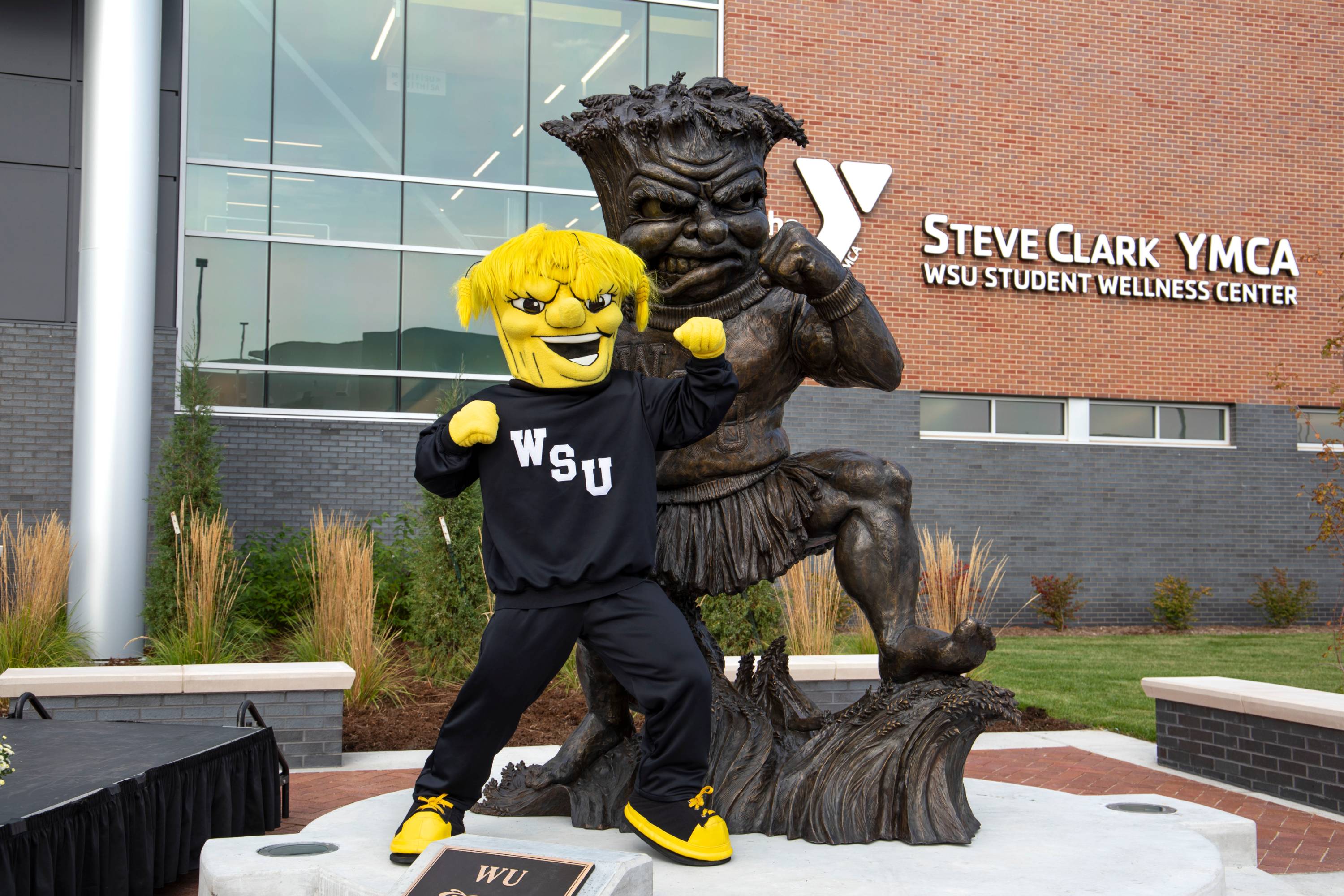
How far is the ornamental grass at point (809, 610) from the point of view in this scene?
8781 millimetres

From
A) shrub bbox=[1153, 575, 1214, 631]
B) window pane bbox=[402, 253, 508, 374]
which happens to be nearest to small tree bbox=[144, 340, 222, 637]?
window pane bbox=[402, 253, 508, 374]

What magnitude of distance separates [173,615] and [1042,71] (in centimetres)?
1273

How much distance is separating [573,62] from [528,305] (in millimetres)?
11576

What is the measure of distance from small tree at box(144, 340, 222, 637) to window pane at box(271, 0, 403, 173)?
9.73ft

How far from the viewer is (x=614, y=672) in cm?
319

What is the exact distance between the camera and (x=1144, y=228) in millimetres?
15734

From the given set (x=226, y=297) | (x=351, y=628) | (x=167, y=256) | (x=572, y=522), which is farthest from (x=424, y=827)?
(x=167, y=256)

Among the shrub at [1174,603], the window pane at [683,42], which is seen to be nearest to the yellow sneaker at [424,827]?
the window pane at [683,42]

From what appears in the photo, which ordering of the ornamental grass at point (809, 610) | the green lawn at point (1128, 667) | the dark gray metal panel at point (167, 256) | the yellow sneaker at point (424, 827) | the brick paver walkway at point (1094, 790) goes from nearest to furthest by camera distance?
1. the yellow sneaker at point (424, 827)
2. the brick paver walkway at point (1094, 790)
3. the ornamental grass at point (809, 610)
4. the green lawn at point (1128, 667)
5. the dark gray metal panel at point (167, 256)

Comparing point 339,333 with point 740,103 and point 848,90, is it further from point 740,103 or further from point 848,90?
point 740,103

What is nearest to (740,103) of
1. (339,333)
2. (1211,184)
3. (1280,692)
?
(1280,692)

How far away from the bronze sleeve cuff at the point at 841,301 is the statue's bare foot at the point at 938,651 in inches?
39.5

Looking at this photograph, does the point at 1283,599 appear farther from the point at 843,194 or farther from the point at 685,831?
the point at 685,831

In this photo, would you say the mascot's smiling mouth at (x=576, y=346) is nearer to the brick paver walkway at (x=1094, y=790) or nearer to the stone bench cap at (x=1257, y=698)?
the brick paver walkway at (x=1094, y=790)
